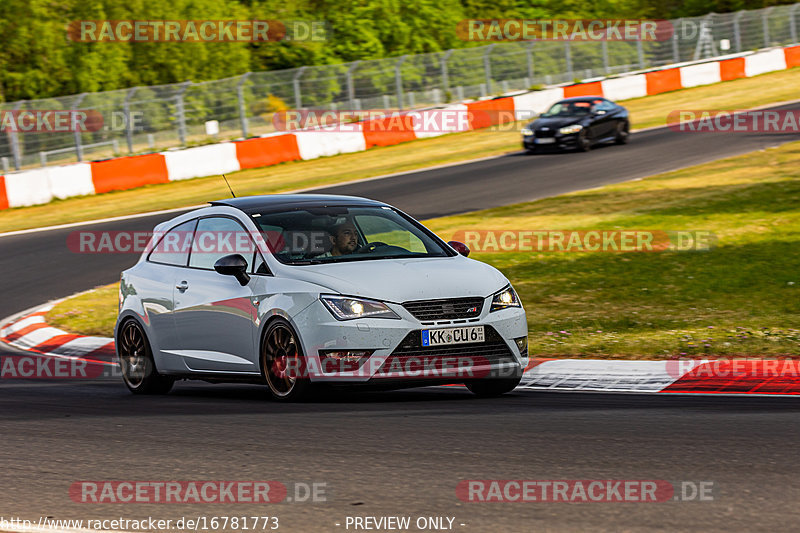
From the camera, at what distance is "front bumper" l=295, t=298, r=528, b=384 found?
785cm

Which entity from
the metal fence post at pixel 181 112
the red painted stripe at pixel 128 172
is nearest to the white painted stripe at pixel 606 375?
the red painted stripe at pixel 128 172

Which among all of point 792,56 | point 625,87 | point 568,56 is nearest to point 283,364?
point 625,87

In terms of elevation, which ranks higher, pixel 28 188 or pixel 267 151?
pixel 28 188

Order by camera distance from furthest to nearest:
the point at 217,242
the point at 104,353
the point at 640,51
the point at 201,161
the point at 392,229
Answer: the point at 640,51 < the point at 201,161 < the point at 104,353 < the point at 392,229 < the point at 217,242

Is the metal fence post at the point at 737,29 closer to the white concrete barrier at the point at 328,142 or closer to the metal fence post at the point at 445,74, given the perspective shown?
the metal fence post at the point at 445,74

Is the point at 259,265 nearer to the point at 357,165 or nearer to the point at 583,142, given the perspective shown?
the point at 583,142

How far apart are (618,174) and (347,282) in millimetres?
15785

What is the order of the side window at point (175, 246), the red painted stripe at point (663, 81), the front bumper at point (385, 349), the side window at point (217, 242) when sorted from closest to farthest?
1. the front bumper at point (385, 349)
2. the side window at point (217, 242)
3. the side window at point (175, 246)
4. the red painted stripe at point (663, 81)

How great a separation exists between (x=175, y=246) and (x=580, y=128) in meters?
19.4

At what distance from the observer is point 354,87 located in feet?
110

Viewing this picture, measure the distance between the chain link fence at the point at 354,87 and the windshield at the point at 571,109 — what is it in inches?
271

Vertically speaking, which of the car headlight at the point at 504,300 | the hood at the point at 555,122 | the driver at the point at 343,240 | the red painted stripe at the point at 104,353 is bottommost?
the red painted stripe at the point at 104,353

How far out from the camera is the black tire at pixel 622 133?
2833cm

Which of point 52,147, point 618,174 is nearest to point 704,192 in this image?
→ point 618,174
